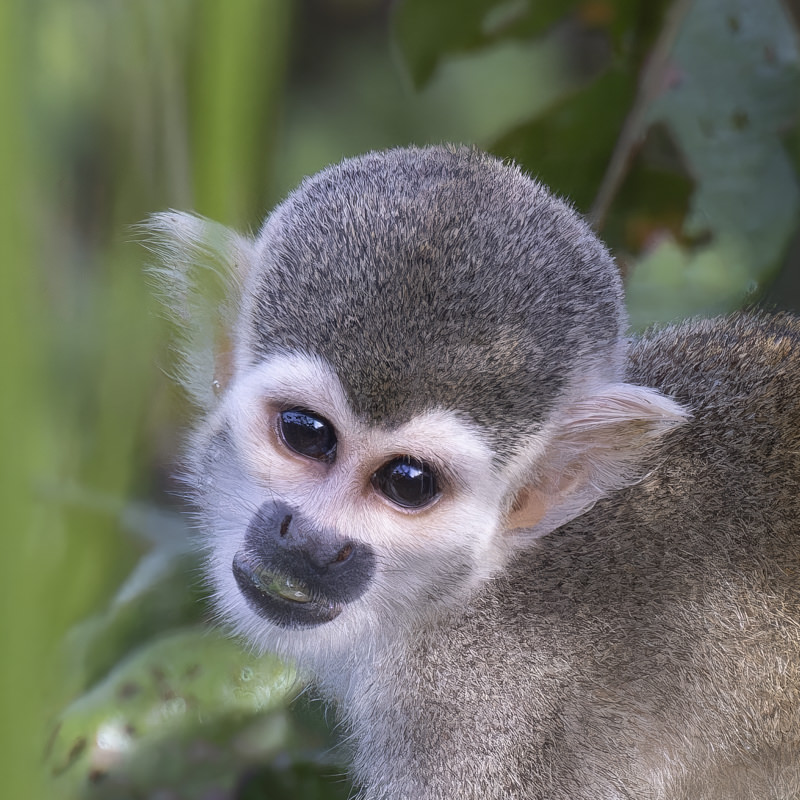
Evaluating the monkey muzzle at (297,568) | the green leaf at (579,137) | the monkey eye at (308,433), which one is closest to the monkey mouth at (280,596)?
the monkey muzzle at (297,568)

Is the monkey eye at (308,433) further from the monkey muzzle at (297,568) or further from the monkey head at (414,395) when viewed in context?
the monkey muzzle at (297,568)

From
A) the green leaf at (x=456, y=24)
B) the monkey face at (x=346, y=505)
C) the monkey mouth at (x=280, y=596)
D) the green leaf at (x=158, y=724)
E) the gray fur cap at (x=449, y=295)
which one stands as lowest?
the green leaf at (x=158, y=724)

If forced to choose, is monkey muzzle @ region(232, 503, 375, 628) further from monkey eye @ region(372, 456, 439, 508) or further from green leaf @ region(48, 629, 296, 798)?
green leaf @ region(48, 629, 296, 798)

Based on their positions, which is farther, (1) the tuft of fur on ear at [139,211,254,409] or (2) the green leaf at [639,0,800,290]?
(2) the green leaf at [639,0,800,290]

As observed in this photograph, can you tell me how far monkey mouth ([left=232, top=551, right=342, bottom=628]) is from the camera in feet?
A: 5.89

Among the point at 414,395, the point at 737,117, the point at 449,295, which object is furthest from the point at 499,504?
the point at 737,117

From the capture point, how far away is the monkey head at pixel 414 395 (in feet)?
5.44

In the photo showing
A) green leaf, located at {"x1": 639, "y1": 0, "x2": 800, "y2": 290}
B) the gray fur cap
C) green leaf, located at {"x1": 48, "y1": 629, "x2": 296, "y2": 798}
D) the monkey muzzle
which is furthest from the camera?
green leaf, located at {"x1": 639, "y1": 0, "x2": 800, "y2": 290}

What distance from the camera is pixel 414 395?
1671 mm

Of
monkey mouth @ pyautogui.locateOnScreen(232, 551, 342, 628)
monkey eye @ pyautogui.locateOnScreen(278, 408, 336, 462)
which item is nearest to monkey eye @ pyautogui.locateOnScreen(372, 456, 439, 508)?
monkey eye @ pyautogui.locateOnScreen(278, 408, 336, 462)

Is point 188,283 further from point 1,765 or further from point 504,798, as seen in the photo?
point 504,798

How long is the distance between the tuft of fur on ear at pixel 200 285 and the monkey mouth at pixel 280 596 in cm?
41

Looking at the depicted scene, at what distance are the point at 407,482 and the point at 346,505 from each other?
11cm

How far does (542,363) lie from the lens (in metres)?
1.69
